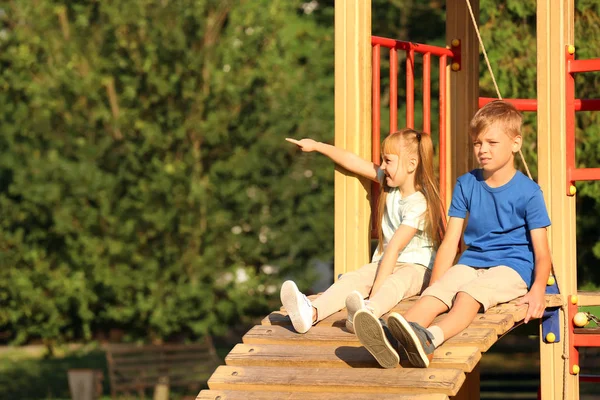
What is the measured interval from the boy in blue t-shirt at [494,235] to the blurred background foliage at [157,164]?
310 inches

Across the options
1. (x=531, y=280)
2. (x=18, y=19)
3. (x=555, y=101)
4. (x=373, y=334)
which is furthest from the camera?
(x=18, y=19)

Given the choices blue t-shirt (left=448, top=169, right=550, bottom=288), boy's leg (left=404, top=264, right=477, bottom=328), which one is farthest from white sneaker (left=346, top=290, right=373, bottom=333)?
blue t-shirt (left=448, top=169, right=550, bottom=288)

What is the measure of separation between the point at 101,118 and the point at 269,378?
32.6 ft

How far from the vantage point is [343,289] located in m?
5.31

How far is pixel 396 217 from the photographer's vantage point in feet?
18.4

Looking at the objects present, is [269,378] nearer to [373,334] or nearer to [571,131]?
[373,334]

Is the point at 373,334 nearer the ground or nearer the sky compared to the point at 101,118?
nearer the ground

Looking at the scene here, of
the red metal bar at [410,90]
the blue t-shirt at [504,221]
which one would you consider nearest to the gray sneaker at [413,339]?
the blue t-shirt at [504,221]

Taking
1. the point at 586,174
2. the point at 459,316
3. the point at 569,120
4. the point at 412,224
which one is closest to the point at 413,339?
the point at 459,316

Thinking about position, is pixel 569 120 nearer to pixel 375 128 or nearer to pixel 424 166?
pixel 424 166

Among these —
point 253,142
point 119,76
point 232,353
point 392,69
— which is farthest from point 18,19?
point 232,353

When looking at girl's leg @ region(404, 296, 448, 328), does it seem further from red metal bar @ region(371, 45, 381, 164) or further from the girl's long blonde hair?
red metal bar @ region(371, 45, 381, 164)

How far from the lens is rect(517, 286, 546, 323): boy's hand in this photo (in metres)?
5.04

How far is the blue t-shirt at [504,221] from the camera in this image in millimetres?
5141
